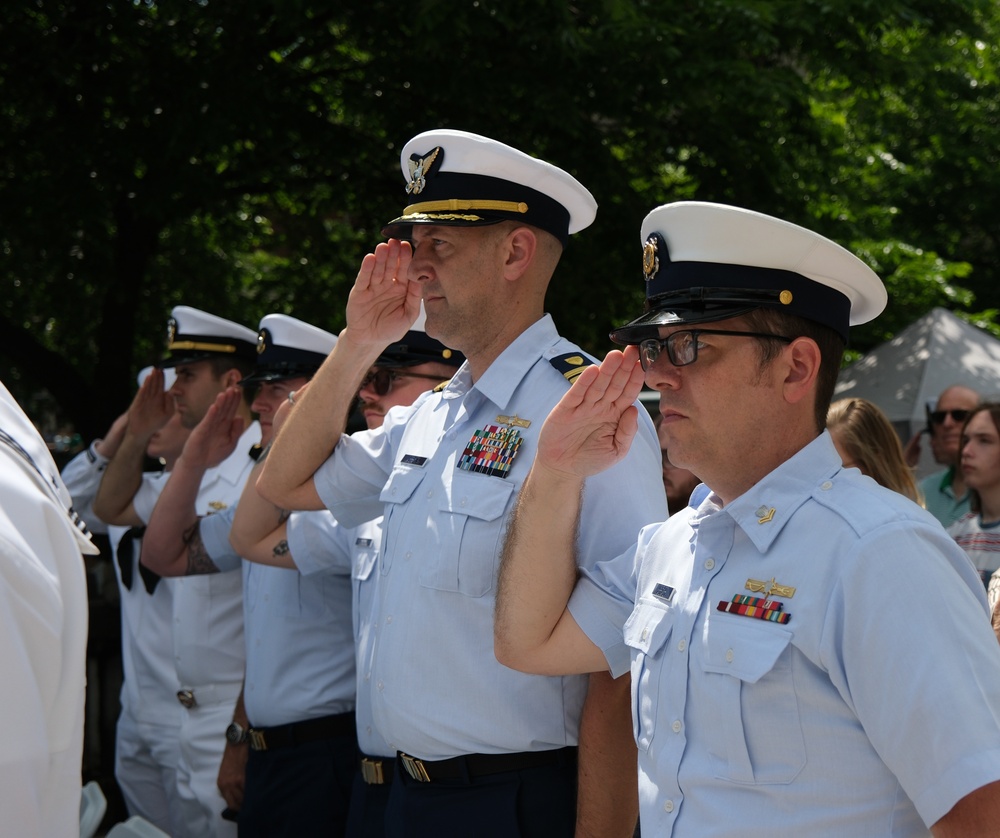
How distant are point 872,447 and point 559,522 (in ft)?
6.08

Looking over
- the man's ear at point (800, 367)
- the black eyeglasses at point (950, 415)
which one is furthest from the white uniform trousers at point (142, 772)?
the black eyeglasses at point (950, 415)

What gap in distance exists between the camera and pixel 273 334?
4.44 m

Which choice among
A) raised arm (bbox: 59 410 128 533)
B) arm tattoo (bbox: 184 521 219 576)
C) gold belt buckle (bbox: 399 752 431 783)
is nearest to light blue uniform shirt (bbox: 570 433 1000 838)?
gold belt buckle (bbox: 399 752 431 783)

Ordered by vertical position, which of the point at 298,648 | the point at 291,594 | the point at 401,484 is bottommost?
the point at 298,648

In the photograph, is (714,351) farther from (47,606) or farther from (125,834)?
(125,834)

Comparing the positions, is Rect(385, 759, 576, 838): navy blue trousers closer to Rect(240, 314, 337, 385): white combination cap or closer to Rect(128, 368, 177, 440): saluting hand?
Rect(240, 314, 337, 385): white combination cap

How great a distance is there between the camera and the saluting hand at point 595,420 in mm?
2148

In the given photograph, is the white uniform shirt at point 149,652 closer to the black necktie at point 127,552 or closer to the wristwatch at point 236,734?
the black necktie at point 127,552

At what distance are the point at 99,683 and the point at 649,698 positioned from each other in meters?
4.86

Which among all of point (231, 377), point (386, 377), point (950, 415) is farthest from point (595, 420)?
point (950, 415)

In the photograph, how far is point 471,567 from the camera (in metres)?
2.63

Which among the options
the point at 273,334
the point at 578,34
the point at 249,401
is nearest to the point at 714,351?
the point at 273,334

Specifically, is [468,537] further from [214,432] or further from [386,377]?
[214,432]

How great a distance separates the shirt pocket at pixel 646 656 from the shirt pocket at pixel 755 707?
15cm
